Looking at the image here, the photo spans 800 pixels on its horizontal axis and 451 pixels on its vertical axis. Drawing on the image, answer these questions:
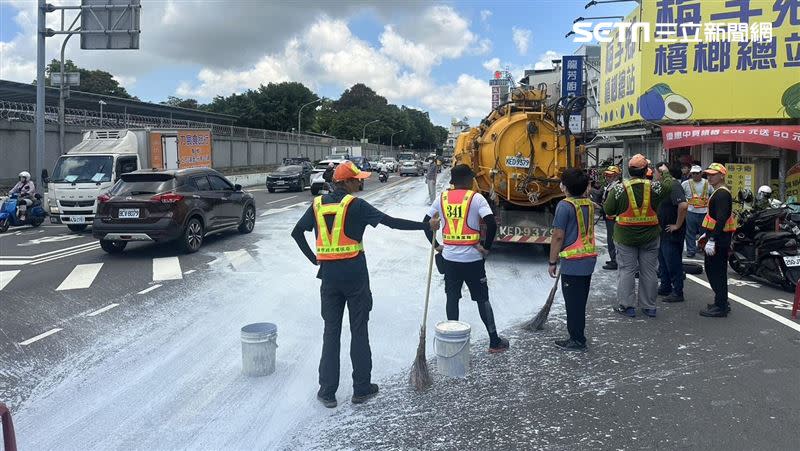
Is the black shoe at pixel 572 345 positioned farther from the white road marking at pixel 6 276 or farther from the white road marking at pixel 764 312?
the white road marking at pixel 6 276

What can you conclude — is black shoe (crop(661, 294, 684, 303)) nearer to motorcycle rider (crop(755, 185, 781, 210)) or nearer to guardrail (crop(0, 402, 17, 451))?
motorcycle rider (crop(755, 185, 781, 210))

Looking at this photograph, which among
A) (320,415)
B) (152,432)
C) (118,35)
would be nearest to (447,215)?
(320,415)

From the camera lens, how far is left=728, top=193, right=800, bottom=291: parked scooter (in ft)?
26.6

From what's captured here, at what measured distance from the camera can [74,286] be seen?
27.9ft

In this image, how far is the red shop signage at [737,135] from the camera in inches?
556

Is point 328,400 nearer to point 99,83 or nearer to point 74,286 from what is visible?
point 74,286

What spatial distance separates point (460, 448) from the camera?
3.78 metres

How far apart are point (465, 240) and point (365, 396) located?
1.72 meters

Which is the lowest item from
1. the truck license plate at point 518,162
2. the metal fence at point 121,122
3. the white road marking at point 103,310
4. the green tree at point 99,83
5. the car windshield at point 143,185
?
the white road marking at point 103,310

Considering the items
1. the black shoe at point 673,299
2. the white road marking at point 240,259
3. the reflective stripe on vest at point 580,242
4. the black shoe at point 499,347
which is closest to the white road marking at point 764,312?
the black shoe at point 673,299

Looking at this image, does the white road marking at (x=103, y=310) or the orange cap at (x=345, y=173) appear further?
the white road marking at (x=103, y=310)

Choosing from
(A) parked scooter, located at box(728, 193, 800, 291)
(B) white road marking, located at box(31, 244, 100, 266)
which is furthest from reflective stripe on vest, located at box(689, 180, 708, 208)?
(B) white road marking, located at box(31, 244, 100, 266)

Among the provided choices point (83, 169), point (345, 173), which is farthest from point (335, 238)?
point (83, 169)

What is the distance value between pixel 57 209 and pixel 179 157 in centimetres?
709
